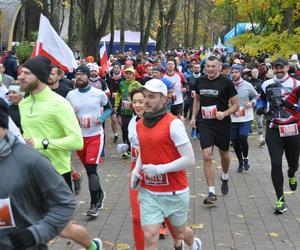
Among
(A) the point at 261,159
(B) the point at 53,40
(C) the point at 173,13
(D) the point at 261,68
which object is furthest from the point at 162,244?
(C) the point at 173,13

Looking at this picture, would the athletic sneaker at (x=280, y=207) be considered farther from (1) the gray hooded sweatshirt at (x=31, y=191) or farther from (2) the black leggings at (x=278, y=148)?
(1) the gray hooded sweatshirt at (x=31, y=191)

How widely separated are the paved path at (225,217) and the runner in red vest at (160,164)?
1451 millimetres

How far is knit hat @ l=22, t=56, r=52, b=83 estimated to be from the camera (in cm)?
496

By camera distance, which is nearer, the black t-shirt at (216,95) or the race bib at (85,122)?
the race bib at (85,122)

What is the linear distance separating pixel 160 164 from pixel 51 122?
1.12m

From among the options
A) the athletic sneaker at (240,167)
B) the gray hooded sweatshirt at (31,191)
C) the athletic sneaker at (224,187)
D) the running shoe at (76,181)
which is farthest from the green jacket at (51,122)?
the athletic sneaker at (240,167)

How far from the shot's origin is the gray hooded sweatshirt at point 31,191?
3.14 meters

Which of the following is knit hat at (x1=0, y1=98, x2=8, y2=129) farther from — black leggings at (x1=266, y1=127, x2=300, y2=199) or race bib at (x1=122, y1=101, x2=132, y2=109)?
race bib at (x1=122, y1=101, x2=132, y2=109)

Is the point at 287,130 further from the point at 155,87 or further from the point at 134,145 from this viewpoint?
the point at 155,87

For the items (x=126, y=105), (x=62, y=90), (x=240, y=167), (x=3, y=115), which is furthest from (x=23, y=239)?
(x=126, y=105)

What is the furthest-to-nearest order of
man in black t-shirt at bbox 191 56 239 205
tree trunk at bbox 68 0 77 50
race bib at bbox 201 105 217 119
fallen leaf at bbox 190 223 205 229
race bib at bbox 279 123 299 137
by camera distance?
tree trunk at bbox 68 0 77 50
race bib at bbox 201 105 217 119
man in black t-shirt at bbox 191 56 239 205
race bib at bbox 279 123 299 137
fallen leaf at bbox 190 223 205 229

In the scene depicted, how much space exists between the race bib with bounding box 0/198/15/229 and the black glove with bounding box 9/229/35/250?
154 mm

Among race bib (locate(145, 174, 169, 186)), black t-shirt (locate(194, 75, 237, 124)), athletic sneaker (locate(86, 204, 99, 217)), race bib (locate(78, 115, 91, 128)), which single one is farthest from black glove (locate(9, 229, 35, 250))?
black t-shirt (locate(194, 75, 237, 124))

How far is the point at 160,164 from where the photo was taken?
5.03m
